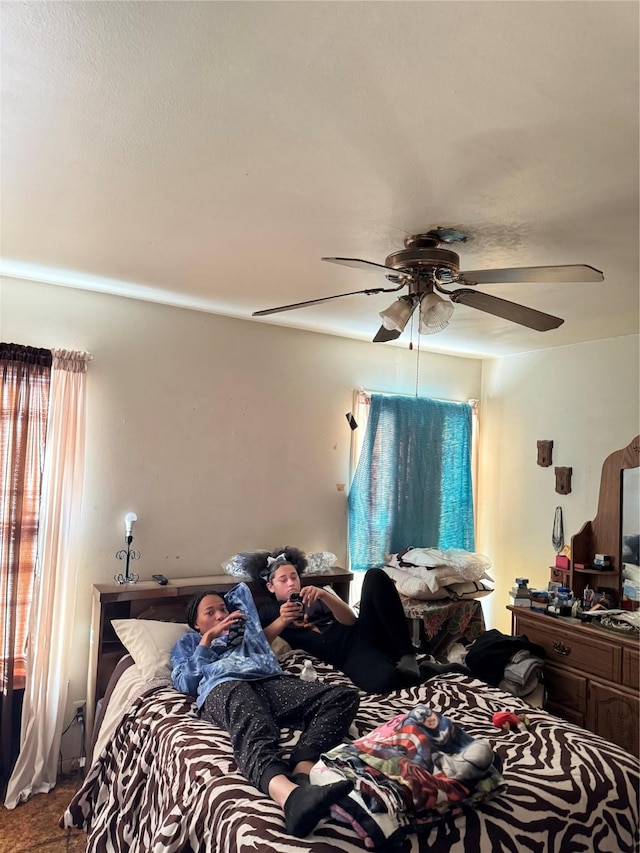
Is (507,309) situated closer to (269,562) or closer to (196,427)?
(269,562)

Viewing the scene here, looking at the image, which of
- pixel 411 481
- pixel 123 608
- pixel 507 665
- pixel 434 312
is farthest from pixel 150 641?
pixel 411 481

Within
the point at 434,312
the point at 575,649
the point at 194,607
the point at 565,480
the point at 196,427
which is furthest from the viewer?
the point at 565,480

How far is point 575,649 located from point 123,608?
100 inches

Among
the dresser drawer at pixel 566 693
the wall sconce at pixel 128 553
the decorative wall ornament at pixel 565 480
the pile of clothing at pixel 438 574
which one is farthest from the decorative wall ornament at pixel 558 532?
the wall sconce at pixel 128 553

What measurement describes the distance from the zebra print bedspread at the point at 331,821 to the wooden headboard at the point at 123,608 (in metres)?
0.63

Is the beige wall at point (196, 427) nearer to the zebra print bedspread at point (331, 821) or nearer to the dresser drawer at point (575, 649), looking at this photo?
the zebra print bedspread at point (331, 821)

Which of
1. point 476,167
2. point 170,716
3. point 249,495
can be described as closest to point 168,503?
point 249,495

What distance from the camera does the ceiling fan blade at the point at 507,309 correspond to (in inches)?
87.4

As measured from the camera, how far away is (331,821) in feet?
5.49

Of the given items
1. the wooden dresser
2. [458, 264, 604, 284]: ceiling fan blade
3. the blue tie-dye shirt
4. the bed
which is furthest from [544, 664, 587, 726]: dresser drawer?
[458, 264, 604, 284]: ceiling fan blade

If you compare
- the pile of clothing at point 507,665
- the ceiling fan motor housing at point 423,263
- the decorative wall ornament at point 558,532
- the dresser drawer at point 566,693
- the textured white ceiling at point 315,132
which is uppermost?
the textured white ceiling at point 315,132

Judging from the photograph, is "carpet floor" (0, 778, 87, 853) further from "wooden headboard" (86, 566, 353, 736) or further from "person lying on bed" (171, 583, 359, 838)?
"person lying on bed" (171, 583, 359, 838)

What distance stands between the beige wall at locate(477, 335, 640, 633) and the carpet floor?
3.26 meters

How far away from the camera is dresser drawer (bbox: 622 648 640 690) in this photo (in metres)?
3.12
